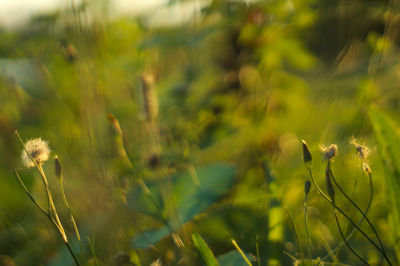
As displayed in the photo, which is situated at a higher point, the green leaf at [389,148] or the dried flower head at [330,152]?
the dried flower head at [330,152]

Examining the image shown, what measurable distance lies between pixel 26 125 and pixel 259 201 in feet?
2.50

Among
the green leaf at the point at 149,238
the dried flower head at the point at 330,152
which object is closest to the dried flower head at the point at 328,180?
the dried flower head at the point at 330,152

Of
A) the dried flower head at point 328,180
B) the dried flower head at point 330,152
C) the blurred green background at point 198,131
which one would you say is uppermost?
the dried flower head at point 330,152

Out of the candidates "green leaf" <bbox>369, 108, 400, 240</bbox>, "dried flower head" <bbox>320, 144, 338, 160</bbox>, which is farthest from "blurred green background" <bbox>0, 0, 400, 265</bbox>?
"dried flower head" <bbox>320, 144, 338, 160</bbox>

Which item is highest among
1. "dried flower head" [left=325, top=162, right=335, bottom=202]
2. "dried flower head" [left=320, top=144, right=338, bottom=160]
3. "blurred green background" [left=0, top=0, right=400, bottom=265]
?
"dried flower head" [left=320, top=144, right=338, bottom=160]

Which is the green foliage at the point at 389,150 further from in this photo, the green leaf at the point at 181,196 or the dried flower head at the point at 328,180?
the green leaf at the point at 181,196

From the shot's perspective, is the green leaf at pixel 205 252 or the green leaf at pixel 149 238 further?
the green leaf at pixel 149 238

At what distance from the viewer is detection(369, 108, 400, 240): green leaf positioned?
455 mm

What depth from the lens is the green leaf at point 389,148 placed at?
46cm

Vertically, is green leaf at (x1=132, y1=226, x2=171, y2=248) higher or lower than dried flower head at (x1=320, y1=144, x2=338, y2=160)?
lower

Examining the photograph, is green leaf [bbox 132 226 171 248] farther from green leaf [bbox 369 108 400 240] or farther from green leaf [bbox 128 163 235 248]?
green leaf [bbox 369 108 400 240]

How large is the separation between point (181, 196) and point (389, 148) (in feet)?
1.12

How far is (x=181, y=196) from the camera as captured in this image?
627 millimetres

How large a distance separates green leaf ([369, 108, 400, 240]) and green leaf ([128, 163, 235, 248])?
0.24 metres
